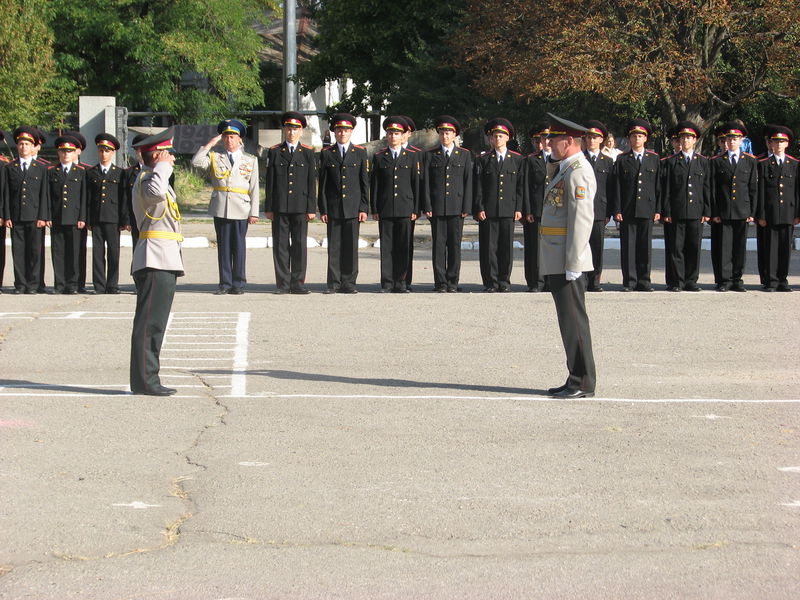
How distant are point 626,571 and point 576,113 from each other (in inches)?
1047

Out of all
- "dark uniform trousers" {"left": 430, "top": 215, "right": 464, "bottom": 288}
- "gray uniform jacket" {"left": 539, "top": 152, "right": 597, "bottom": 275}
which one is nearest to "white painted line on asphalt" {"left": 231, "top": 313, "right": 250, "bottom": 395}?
"gray uniform jacket" {"left": 539, "top": 152, "right": 597, "bottom": 275}

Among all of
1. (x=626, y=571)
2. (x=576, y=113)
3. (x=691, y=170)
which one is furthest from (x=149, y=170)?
(x=576, y=113)

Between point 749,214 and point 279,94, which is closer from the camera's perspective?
Answer: point 749,214

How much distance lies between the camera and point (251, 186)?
632 inches

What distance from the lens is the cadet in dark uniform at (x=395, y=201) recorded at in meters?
16.1

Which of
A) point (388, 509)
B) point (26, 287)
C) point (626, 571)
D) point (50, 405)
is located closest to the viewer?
point (626, 571)

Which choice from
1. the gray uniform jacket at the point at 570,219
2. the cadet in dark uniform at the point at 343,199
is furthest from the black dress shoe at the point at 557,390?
the cadet in dark uniform at the point at 343,199

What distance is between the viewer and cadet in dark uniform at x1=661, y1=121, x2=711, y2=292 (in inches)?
634

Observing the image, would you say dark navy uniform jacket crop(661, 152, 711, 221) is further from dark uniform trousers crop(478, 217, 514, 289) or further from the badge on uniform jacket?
the badge on uniform jacket

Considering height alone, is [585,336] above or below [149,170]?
below

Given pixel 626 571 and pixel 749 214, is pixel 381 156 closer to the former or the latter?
pixel 749 214

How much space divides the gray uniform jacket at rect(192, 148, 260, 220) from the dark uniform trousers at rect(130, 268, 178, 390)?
6328 mm

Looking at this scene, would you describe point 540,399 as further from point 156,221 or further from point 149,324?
point 156,221

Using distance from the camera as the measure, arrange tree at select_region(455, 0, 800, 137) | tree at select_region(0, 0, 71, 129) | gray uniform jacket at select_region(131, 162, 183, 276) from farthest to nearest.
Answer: tree at select_region(0, 0, 71, 129) < tree at select_region(455, 0, 800, 137) < gray uniform jacket at select_region(131, 162, 183, 276)
